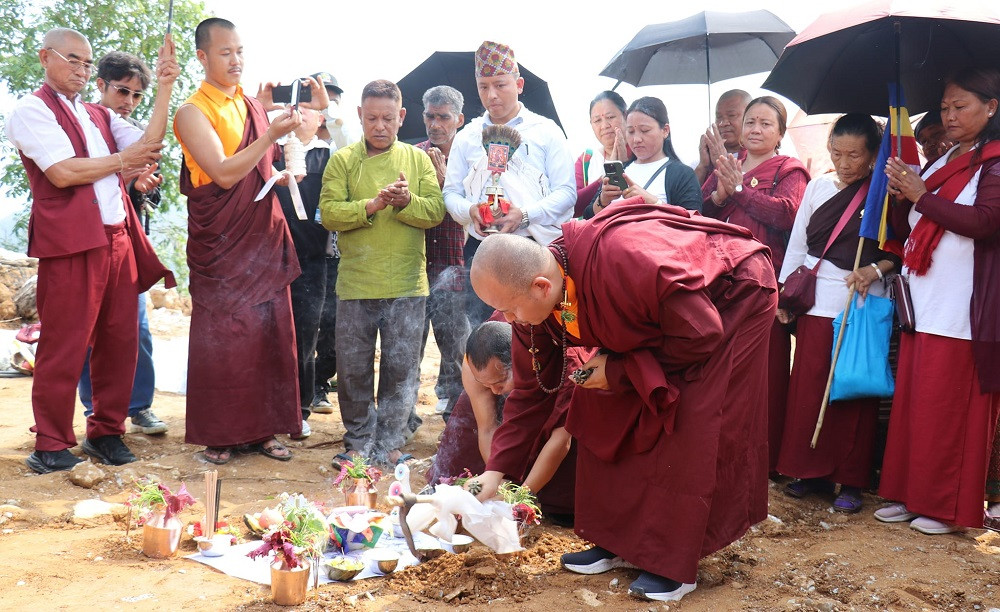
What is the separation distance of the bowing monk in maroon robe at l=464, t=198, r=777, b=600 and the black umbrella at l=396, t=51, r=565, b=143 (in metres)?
3.25

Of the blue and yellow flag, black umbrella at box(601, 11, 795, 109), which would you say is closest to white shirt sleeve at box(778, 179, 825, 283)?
the blue and yellow flag

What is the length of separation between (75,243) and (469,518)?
8.95 ft

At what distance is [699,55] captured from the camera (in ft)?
20.0

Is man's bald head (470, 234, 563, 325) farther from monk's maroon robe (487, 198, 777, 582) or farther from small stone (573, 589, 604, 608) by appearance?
small stone (573, 589, 604, 608)

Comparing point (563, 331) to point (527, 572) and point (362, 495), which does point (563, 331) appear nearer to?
point (527, 572)

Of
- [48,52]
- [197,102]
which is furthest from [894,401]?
[48,52]

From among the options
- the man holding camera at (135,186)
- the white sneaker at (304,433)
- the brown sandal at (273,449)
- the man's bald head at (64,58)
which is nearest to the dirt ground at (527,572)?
the brown sandal at (273,449)

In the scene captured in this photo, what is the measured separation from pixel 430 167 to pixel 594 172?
129cm

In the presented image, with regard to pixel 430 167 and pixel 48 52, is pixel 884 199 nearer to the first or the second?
pixel 430 167

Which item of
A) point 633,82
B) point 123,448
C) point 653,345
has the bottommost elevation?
point 123,448

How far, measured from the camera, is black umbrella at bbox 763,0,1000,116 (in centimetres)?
401

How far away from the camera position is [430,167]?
5.25m

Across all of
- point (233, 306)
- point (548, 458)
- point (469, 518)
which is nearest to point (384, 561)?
point (469, 518)

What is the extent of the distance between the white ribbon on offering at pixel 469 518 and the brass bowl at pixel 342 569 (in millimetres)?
283
